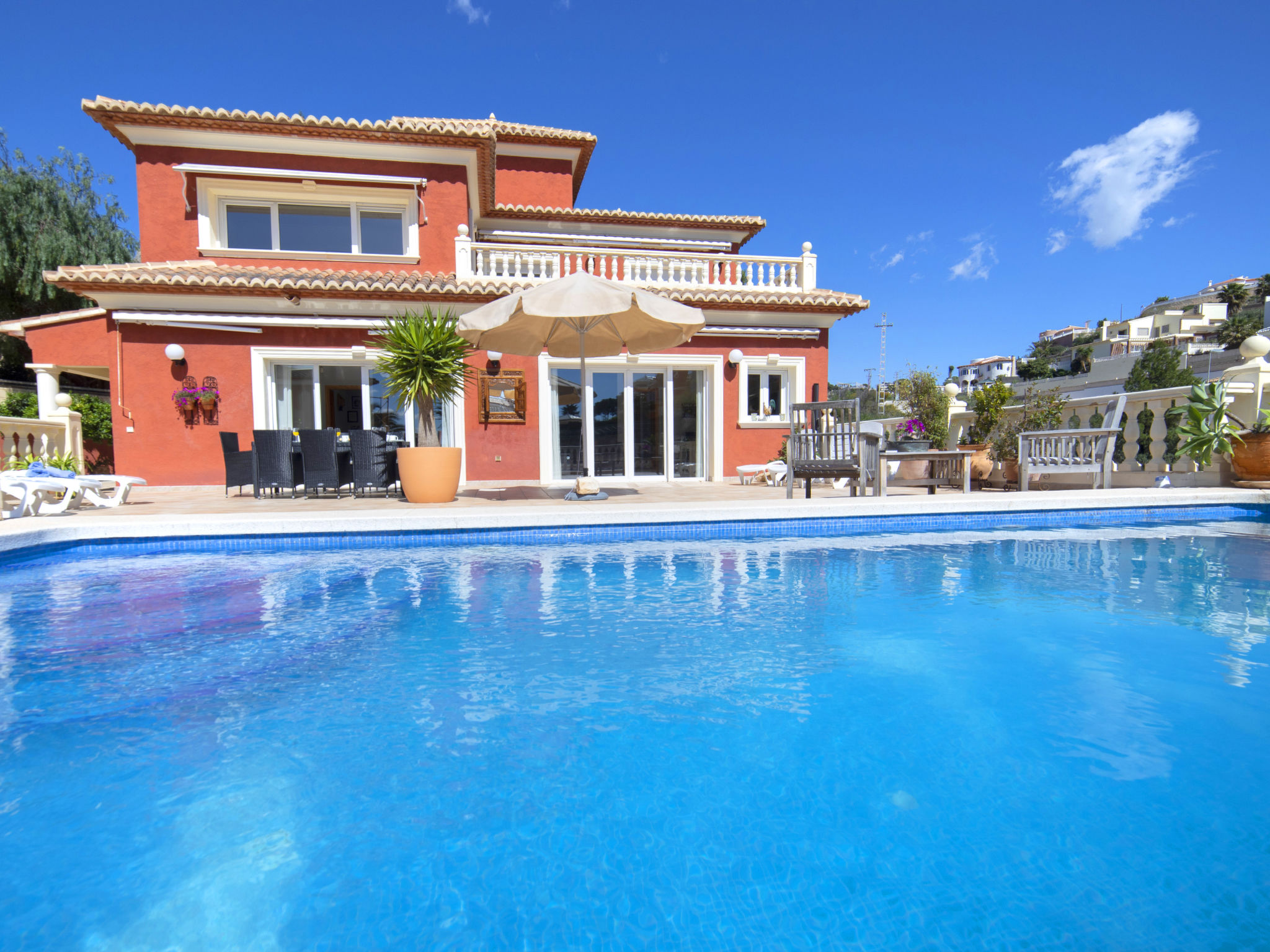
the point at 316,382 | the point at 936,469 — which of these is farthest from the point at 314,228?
the point at 936,469

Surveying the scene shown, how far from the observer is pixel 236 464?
27.7 feet

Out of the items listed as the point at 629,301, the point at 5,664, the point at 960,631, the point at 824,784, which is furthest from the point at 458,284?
the point at 824,784

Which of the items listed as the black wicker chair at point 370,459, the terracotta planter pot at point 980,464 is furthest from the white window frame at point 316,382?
the terracotta planter pot at point 980,464

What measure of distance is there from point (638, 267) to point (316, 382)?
19.1 ft

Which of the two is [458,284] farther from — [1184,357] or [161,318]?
[1184,357]

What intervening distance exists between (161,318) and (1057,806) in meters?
11.8

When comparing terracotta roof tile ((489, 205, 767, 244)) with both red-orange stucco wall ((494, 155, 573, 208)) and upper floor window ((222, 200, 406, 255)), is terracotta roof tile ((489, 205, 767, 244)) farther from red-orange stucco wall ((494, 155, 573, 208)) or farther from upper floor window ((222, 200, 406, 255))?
upper floor window ((222, 200, 406, 255))

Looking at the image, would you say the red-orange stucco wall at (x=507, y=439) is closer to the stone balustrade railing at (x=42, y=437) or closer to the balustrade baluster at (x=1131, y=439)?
the stone balustrade railing at (x=42, y=437)

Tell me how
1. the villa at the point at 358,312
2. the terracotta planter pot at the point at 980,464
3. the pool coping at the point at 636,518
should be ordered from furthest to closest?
the villa at the point at 358,312 < the terracotta planter pot at the point at 980,464 < the pool coping at the point at 636,518

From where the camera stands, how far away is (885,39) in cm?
1595

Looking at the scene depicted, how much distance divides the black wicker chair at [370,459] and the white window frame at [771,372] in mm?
6126

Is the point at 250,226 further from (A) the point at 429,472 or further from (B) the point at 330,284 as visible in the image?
(A) the point at 429,472

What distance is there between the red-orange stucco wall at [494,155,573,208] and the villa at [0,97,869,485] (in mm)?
2198

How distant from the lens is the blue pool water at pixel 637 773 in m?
1.45
